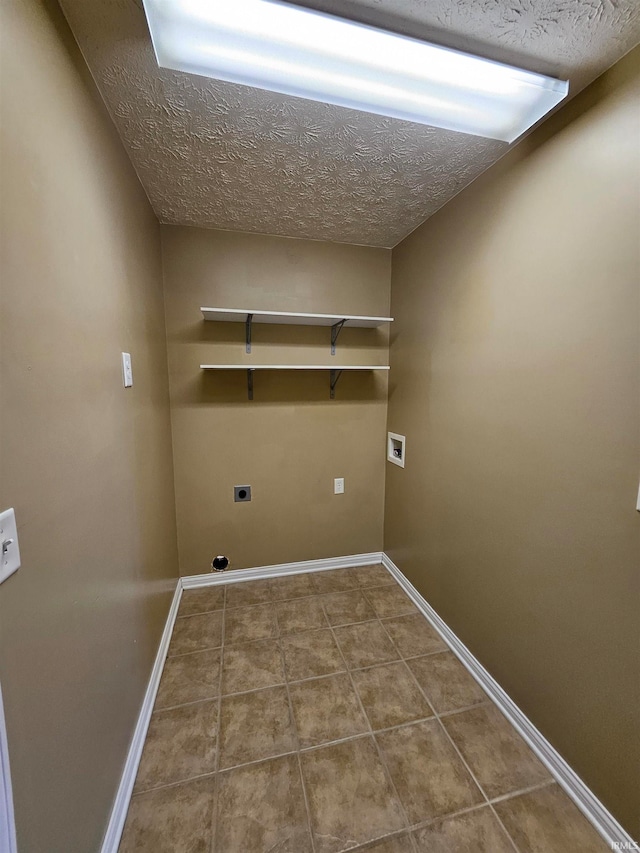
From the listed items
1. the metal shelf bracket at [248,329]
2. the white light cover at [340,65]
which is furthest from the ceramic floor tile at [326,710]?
the white light cover at [340,65]

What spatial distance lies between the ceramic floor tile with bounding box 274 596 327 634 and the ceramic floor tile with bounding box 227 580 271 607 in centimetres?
13

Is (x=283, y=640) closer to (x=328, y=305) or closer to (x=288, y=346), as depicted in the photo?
(x=288, y=346)

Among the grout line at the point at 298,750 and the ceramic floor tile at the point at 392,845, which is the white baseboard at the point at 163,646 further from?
the ceramic floor tile at the point at 392,845

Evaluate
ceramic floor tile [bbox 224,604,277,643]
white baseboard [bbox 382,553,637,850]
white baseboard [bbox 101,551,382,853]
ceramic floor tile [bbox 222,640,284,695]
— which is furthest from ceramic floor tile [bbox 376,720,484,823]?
white baseboard [bbox 101,551,382,853]

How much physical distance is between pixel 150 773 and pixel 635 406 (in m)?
1.99

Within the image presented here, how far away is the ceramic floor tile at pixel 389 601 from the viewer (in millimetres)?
1996

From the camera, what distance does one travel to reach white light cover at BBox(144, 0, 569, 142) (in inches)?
33.0

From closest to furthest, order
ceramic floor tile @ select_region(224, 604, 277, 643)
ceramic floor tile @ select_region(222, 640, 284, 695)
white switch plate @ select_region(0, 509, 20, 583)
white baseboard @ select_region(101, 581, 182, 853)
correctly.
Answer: white switch plate @ select_region(0, 509, 20, 583), white baseboard @ select_region(101, 581, 182, 853), ceramic floor tile @ select_region(222, 640, 284, 695), ceramic floor tile @ select_region(224, 604, 277, 643)

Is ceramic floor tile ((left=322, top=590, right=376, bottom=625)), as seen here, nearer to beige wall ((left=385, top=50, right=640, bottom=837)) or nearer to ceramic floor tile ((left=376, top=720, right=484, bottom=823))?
beige wall ((left=385, top=50, right=640, bottom=837))

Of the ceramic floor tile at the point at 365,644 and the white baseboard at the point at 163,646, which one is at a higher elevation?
the white baseboard at the point at 163,646

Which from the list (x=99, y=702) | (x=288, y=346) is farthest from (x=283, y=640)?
(x=288, y=346)

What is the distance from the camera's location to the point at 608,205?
984 millimetres

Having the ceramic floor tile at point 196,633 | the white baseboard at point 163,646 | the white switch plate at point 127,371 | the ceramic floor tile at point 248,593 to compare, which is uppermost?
the white switch plate at point 127,371

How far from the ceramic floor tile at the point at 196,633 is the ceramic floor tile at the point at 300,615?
1.15 feet
